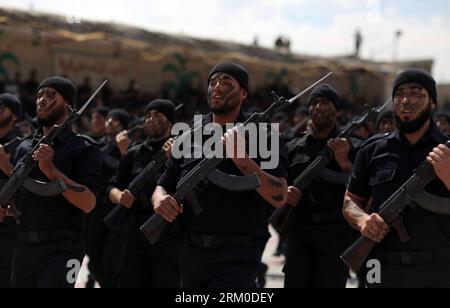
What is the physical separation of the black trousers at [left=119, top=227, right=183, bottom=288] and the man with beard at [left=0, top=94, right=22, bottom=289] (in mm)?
971

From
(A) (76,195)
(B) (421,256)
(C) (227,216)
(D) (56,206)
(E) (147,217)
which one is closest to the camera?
(B) (421,256)

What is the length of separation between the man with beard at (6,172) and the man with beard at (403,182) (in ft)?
9.05

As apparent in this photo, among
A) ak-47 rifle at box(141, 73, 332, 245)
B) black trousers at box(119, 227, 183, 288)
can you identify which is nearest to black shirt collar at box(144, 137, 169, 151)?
black trousers at box(119, 227, 183, 288)

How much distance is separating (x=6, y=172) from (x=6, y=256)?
74 centimetres

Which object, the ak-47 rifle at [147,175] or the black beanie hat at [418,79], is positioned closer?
the black beanie hat at [418,79]

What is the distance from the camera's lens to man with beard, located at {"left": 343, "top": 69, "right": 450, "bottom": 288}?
422 centimetres

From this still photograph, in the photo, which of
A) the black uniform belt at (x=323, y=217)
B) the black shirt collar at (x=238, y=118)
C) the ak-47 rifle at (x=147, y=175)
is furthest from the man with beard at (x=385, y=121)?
the black shirt collar at (x=238, y=118)

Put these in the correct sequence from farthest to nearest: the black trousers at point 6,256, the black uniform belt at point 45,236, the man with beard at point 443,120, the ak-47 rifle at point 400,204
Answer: the man with beard at point 443,120
the black trousers at point 6,256
the black uniform belt at point 45,236
the ak-47 rifle at point 400,204

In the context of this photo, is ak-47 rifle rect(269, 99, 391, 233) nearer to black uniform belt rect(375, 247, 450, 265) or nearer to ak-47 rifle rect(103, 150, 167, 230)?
ak-47 rifle rect(103, 150, 167, 230)

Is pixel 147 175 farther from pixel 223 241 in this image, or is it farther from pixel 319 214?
pixel 223 241

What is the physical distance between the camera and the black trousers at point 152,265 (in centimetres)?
602

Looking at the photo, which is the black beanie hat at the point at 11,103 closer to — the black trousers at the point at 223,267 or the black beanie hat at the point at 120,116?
the black beanie hat at the point at 120,116

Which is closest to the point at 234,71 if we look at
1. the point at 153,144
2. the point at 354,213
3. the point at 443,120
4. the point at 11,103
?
the point at 354,213

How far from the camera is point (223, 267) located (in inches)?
184
